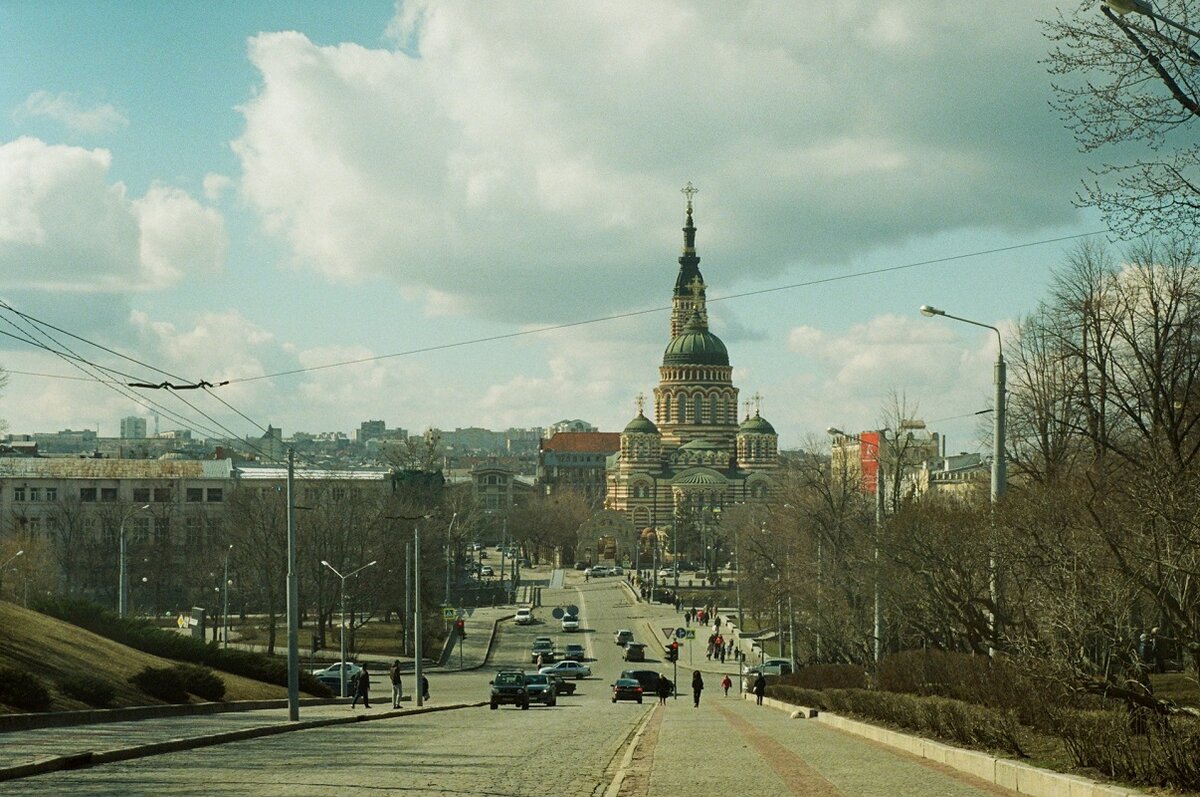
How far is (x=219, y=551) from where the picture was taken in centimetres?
8969

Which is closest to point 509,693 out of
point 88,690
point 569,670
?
point 88,690

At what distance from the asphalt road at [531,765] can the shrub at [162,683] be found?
3430 millimetres

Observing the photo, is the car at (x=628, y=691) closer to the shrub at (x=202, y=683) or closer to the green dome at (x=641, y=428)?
the shrub at (x=202, y=683)

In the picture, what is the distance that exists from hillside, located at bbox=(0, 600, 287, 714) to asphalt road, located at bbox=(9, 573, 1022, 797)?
301cm

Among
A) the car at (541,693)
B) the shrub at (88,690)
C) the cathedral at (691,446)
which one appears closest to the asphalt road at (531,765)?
the shrub at (88,690)

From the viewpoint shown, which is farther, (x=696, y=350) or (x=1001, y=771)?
(x=696, y=350)

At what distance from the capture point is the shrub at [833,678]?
118 feet

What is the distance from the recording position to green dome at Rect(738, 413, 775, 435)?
191837 millimetres

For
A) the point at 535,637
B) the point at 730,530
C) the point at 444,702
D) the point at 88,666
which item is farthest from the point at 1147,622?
the point at 730,530

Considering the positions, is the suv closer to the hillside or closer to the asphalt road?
the hillside

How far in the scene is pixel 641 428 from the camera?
609ft

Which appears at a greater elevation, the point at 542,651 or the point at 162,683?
the point at 162,683

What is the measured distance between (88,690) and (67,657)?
3.48 m

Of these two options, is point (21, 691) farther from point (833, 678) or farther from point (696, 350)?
point (696, 350)
